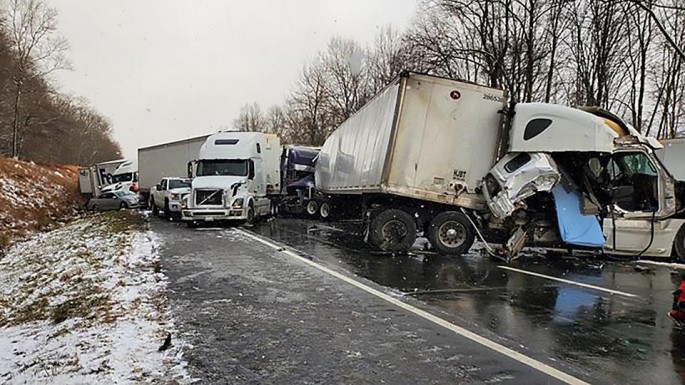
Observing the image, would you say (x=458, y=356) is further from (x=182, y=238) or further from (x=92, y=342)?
(x=182, y=238)

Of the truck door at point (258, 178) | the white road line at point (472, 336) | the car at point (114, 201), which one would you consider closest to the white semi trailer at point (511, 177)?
the white road line at point (472, 336)

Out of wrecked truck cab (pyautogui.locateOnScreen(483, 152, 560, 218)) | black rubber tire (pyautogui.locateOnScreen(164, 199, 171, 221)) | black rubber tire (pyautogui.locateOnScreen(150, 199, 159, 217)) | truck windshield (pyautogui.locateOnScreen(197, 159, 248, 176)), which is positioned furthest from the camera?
black rubber tire (pyautogui.locateOnScreen(150, 199, 159, 217))

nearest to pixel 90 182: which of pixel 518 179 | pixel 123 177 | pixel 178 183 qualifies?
pixel 123 177

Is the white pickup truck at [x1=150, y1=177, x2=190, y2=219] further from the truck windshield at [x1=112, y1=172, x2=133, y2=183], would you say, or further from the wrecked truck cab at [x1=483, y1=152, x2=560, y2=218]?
the truck windshield at [x1=112, y1=172, x2=133, y2=183]

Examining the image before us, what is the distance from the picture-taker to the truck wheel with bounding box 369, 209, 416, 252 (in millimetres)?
12062

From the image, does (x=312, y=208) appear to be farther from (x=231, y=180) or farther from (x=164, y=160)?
(x=164, y=160)

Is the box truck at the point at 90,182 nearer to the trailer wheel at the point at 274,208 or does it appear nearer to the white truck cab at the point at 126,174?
the white truck cab at the point at 126,174

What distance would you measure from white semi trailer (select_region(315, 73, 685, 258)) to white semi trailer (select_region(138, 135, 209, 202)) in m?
20.5

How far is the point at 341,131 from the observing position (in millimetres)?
20297

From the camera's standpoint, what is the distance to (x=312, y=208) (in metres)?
25.1

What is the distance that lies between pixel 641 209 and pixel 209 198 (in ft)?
45.0

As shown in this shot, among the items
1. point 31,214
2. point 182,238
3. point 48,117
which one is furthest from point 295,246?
point 48,117

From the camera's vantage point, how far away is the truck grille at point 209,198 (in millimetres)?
18875

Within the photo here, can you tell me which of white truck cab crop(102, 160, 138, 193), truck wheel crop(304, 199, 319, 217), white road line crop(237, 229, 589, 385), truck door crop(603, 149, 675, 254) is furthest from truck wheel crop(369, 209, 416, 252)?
white truck cab crop(102, 160, 138, 193)
